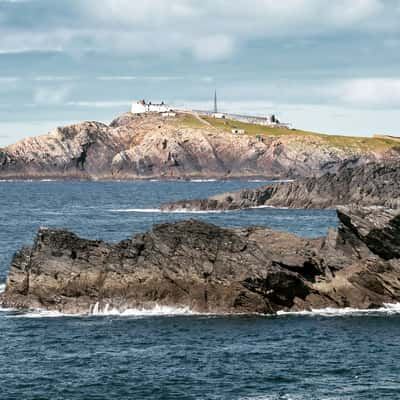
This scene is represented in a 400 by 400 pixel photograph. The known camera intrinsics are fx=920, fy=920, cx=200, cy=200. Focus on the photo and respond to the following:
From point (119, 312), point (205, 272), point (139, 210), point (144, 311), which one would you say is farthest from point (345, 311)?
point (139, 210)

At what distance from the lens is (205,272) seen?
59875 mm

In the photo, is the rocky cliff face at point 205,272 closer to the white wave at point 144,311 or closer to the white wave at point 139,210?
the white wave at point 144,311

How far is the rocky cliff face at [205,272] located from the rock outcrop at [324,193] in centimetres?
8568

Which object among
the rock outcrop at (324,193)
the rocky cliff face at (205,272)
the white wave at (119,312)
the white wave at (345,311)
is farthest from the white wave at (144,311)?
the rock outcrop at (324,193)

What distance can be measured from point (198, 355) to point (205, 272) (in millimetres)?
11649

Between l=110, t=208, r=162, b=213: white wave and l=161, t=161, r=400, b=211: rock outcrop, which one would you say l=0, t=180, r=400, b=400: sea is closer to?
l=110, t=208, r=162, b=213: white wave

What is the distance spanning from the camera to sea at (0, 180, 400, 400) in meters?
42.4

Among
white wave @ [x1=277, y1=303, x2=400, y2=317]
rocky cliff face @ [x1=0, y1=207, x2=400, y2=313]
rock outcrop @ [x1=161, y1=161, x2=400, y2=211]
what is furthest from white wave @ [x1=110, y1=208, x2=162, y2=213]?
white wave @ [x1=277, y1=303, x2=400, y2=317]

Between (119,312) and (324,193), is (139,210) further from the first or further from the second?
(119,312)

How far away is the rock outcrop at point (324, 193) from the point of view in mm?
153625

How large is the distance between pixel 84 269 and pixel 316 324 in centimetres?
1624

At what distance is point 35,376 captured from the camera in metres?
45.1

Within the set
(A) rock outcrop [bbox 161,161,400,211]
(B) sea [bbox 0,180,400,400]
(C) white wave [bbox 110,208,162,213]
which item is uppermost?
(A) rock outcrop [bbox 161,161,400,211]

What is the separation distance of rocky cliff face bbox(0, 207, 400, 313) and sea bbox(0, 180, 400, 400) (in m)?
1.25
